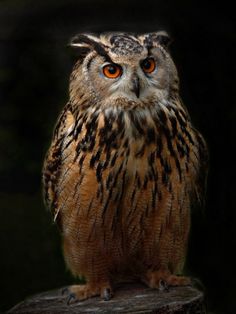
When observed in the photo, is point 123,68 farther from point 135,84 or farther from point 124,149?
point 124,149

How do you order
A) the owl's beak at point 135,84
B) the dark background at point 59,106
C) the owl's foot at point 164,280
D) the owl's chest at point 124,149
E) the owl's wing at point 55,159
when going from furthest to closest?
the dark background at point 59,106
the owl's foot at point 164,280
the owl's wing at point 55,159
the owl's chest at point 124,149
the owl's beak at point 135,84

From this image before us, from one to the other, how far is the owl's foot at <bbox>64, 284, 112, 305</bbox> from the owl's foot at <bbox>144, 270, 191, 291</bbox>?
0.50ft

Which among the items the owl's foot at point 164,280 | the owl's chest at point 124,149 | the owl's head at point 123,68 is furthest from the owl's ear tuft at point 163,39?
the owl's foot at point 164,280

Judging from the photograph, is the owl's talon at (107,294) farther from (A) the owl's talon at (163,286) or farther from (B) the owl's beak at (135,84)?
(B) the owl's beak at (135,84)

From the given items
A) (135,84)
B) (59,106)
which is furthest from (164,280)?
(59,106)

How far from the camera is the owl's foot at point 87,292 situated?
2631mm

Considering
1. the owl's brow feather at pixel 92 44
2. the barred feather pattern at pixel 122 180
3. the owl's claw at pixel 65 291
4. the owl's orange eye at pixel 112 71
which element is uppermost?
the owl's brow feather at pixel 92 44

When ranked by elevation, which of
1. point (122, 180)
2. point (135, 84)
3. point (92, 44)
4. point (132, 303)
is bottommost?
point (132, 303)

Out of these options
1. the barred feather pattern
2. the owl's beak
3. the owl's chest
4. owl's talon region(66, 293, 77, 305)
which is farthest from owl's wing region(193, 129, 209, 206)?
owl's talon region(66, 293, 77, 305)

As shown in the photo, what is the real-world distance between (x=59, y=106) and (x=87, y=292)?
98 centimetres

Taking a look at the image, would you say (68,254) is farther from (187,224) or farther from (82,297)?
(187,224)

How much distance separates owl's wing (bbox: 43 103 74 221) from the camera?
2551 millimetres

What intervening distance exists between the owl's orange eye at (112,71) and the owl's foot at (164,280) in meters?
0.76

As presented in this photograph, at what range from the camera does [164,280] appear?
2686 mm
